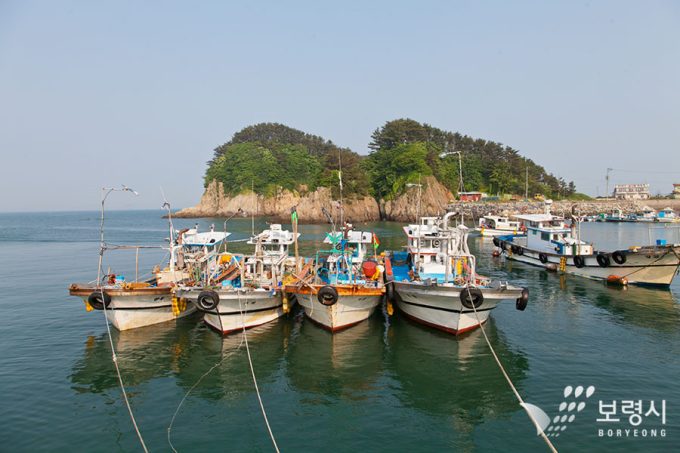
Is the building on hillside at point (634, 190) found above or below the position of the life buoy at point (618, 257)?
above

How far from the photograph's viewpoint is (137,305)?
2103 centimetres

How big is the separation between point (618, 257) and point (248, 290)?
29.5m

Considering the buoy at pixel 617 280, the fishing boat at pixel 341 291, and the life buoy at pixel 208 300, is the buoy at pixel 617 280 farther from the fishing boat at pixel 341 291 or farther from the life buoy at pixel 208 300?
the life buoy at pixel 208 300

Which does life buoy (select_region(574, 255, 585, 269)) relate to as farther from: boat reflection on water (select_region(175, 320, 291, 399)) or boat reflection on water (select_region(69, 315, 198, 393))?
boat reflection on water (select_region(69, 315, 198, 393))

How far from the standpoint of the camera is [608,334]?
20.5 metres

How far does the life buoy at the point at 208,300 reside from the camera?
18.8 meters

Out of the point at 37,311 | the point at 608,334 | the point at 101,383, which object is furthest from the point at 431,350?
the point at 37,311

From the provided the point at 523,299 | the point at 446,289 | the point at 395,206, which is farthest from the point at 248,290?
the point at 395,206

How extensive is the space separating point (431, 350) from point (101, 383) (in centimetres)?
1426

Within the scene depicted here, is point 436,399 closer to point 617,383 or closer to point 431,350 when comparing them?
point 431,350

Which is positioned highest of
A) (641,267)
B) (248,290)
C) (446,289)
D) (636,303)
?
(446,289)

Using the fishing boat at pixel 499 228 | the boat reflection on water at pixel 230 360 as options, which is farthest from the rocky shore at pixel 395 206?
the boat reflection on water at pixel 230 360

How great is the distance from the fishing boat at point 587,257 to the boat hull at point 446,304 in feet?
59.5

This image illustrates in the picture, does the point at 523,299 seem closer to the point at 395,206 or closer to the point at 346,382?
the point at 346,382
